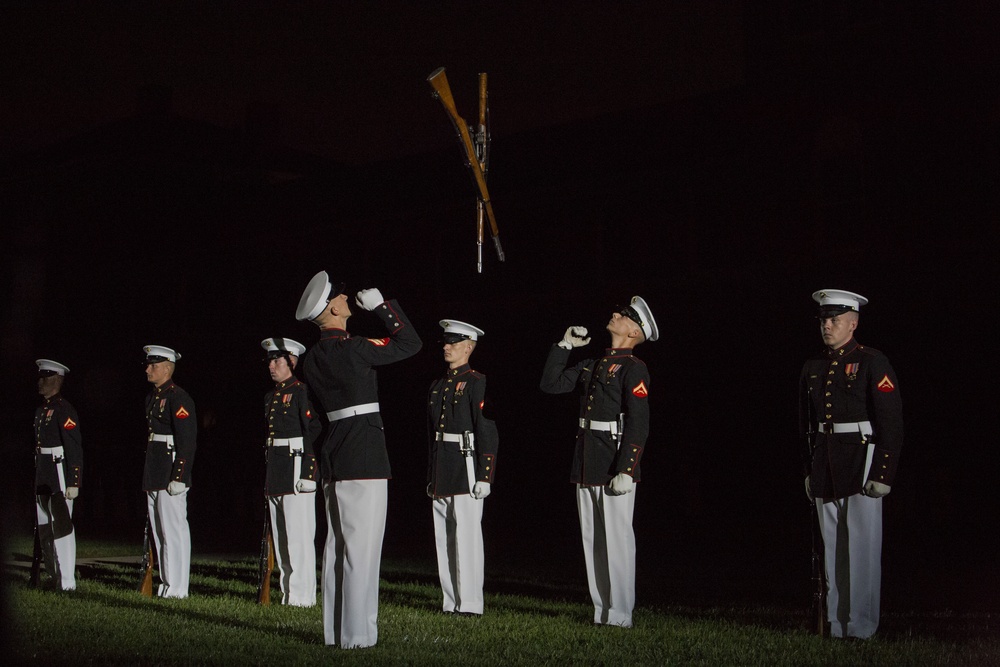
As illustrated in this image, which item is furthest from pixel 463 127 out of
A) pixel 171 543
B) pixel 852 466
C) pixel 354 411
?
pixel 171 543

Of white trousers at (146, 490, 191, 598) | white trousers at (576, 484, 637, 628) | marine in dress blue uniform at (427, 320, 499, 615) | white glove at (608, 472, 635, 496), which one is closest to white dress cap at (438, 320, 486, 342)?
marine in dress blue uniform at (427, 320, 499, 615)

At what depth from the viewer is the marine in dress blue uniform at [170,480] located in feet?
32.8

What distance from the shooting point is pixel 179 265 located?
27156 millimetres

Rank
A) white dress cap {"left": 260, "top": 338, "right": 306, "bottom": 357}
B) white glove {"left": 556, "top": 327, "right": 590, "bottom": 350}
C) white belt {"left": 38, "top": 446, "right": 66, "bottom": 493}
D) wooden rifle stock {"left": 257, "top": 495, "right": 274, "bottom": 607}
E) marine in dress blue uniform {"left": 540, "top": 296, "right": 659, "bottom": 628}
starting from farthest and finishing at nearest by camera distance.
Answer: white belt {"left": 38, "top": 446, "right": 66, "bottom": 493} → white dress cap {"left": 260, "top": 338, "right": 306, "bottom": 357} → wooden rifle stock {"left": 257, "top": 495, "right": 274, "bottom": 607} → white glove {"left": 556, "top": 327, "right": 590, "bottom": 350} → marine in dress blue uniform {"left": 540, "top": 296, "right": 659, "bottom": 628}

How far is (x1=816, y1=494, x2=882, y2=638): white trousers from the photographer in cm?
720

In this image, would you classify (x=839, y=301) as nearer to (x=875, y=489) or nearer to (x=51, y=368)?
(x=875, y=489)

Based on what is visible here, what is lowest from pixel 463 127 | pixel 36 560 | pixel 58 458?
pixel 36 560

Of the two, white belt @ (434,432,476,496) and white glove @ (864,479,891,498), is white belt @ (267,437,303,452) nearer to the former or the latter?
white belt @ (434,432,476,496)

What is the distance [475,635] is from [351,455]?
1538mm

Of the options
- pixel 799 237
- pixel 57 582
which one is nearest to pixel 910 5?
pixel 799 237

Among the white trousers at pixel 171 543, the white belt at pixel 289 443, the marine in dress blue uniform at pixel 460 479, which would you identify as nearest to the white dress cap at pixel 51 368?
the white trousers at pixel 171 543

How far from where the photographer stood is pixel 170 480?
998 cm

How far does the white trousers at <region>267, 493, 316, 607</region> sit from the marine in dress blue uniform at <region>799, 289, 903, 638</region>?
4.21 metres

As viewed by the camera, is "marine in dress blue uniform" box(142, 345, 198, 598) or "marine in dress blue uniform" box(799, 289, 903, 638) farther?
"marine in dress blue uniform" box(142, 345, 198, 598)
